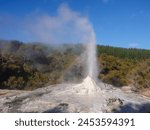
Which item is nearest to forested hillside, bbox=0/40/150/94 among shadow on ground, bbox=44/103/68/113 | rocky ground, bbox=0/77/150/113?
rocky ground, bbox=0/77/150/113

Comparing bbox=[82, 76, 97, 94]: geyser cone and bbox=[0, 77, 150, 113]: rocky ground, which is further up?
bbox=[82, 76, 97, 94]: geyser cone

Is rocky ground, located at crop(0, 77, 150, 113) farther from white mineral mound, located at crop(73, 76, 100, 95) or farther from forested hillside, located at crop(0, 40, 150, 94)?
forested hillside, located at crop(0, 40, 150, 94)

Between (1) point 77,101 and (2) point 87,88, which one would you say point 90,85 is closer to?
(2) point 87,88

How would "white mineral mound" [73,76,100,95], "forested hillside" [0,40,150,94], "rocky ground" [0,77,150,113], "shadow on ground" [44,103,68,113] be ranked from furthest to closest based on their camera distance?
"forested hillside" [0,40,150,94] → "white mineral mound" [73,76,100,95] → "rocky ground" [0,77,150,113] → "shadow on ground" [44,103,68,113]

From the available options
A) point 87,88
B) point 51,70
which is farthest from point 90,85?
point 51,70

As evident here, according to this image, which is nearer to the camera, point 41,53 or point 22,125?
point 22,125

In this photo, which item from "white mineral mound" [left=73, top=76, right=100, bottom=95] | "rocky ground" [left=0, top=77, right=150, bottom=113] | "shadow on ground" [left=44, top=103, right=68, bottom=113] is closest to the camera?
"shadow on ground" [left=44, top=103, right=68, bottom=113]

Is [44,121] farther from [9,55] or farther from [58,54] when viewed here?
[58,54]

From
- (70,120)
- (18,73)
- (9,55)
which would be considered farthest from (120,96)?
(9,55)
